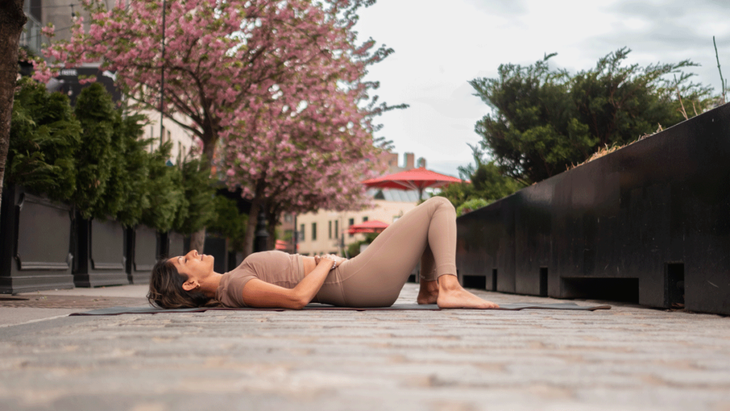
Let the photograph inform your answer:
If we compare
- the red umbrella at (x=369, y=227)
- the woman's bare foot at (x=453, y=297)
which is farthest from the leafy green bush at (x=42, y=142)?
the red umbrella at (x=369, y=227)

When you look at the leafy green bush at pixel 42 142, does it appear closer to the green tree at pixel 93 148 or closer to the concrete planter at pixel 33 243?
the concrete planter at pixel 33 243

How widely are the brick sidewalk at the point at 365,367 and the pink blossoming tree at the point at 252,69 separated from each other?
1122cm

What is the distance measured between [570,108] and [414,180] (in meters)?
10.2

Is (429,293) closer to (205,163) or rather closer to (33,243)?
(33,243)

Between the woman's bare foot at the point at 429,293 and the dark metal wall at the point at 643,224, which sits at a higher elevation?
the dark metal wall at the point at 643,224

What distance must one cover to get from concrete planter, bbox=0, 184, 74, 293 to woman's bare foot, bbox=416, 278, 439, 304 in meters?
5.23

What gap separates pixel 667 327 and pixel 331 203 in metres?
23.4

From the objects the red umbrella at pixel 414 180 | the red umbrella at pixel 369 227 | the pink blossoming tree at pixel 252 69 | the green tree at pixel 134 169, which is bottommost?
the red umbrella at pixel 369 227

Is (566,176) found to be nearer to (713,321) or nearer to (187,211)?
(713,321)

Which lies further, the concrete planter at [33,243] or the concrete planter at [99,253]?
the concrete planter at [99,253]

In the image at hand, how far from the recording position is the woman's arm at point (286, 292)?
14.6ft

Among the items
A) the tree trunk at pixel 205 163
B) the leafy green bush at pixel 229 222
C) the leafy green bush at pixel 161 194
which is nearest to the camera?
the leafy green bush at pixel 161 194

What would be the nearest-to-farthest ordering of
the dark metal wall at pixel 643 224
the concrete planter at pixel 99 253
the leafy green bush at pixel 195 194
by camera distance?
the dark metal wall at pixel 643 224 < the concrete planter at pixel 99 253 < the leafy green bush at pixel 195 194

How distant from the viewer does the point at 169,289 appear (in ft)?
15.7
